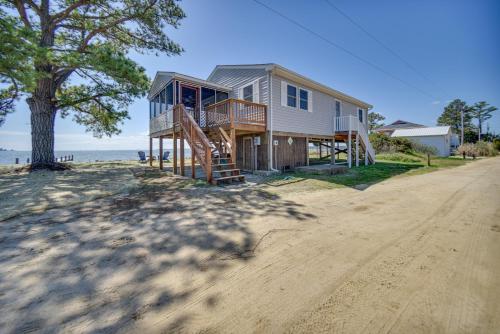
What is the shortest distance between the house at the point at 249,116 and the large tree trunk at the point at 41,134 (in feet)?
17.6

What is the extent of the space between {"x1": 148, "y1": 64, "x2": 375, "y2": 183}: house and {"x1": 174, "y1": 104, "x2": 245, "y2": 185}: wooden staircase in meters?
0.04

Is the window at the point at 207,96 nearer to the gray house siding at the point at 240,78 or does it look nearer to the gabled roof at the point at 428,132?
the gray house siding at the point at 240,78

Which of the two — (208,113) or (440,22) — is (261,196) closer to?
(208,113)

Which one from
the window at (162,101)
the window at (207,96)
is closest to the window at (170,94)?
the window at (162,101)

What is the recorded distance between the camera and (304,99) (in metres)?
13.0

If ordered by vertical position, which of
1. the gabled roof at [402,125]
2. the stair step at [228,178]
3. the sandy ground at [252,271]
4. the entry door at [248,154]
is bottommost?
the sandy ground at [252,271]

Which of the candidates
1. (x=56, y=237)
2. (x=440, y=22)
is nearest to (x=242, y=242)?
(x=56, y=237)

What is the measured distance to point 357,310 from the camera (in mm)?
1864

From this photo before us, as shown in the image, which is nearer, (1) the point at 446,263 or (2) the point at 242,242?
(1) the point at 446,263

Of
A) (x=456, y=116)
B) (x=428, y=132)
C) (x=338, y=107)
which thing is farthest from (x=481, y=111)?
(x=338, y=107)

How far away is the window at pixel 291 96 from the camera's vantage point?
1198cm

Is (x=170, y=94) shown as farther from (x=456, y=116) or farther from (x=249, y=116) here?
(x=456, y=116)

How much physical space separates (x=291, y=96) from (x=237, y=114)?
3950 mm

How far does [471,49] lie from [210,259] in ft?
95.1
